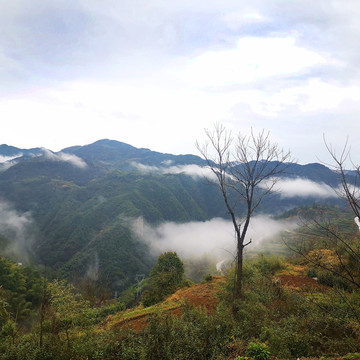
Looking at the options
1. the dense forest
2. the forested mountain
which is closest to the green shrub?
the dense forest

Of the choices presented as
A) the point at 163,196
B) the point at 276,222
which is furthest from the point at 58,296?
the point at 163,196

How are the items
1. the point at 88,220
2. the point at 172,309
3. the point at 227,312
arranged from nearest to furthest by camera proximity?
the point at 227,312
the point at 172,309
the point at 88,220

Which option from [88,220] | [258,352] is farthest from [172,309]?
[88,220]

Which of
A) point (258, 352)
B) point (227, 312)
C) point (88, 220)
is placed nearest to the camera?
point (258, 352)

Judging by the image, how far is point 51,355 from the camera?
23.5 ft

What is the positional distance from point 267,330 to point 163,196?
606 ft

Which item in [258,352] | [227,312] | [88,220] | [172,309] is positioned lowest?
[88,220]

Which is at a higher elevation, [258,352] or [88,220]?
[258,352]

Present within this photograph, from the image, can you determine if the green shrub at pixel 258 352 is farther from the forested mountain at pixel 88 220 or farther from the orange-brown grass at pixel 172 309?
the forested mountain at pixel 88 220

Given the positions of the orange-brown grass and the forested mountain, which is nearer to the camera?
the orange-brown grass

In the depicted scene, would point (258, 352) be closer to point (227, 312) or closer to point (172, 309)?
point (227, 312)

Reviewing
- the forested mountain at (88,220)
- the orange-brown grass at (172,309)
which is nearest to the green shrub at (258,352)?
the orange-brown grass at (172,309)

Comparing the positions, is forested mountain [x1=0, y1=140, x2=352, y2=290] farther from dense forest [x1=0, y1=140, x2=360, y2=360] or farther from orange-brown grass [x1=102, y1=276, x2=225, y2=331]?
orange-brown grass [x1=102, y1=276, x2=225, y2=331]

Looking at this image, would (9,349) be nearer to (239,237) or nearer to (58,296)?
(58,296)
